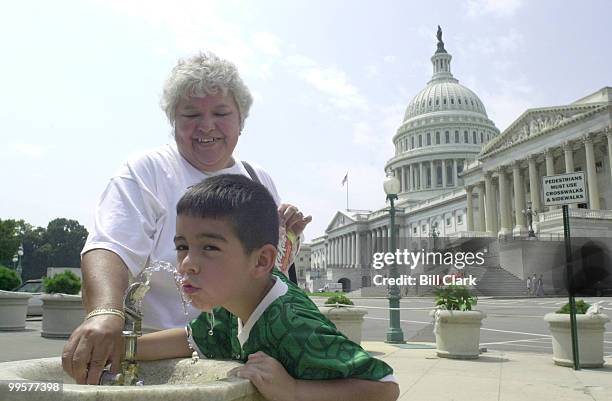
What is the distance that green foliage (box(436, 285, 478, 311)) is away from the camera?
12.7 meters

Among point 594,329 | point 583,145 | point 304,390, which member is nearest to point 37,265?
point 583,145

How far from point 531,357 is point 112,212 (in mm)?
11295

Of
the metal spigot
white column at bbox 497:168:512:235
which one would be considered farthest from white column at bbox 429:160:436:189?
the metal spigot

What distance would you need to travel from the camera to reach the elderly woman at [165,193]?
2.25 metres

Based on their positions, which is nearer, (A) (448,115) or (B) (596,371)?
(B) (596,371)

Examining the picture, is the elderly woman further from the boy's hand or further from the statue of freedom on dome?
the statue of freedom on dome

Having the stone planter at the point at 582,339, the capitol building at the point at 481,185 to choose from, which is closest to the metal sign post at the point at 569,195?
the stone planter at the point at 582,339

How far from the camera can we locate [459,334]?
1200 cm

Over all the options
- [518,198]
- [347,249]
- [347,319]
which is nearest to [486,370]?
[347,319]

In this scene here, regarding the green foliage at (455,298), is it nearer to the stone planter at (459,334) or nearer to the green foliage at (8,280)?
the stone planter at (459,334)

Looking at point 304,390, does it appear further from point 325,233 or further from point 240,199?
point 325,233

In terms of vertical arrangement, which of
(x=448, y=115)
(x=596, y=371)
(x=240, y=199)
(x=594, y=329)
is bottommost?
(x=596, y=371)

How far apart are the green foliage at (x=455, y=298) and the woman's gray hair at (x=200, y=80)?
10.7m

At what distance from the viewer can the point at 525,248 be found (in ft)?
176
